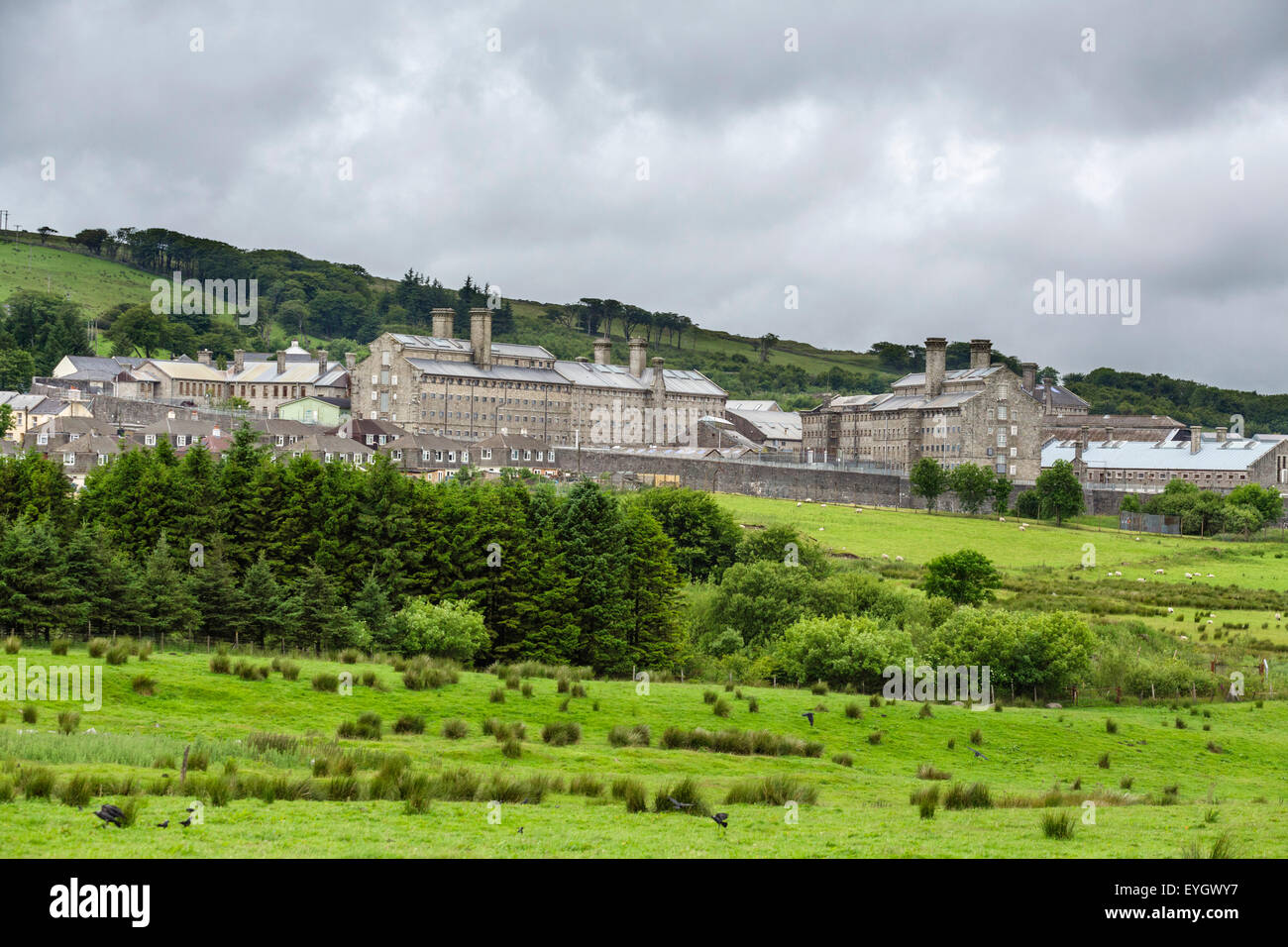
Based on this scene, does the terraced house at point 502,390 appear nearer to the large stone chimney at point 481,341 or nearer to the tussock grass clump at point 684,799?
the large stone chimney at point 481,341

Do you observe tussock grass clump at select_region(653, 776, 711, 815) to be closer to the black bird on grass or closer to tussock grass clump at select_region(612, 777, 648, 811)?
tussock grass clump at select_region(612, 777, 648, 811)

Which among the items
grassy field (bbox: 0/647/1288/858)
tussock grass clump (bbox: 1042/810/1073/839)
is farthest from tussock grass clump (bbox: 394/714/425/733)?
tussock grass clump (bbox: 1042/810/1073/839)

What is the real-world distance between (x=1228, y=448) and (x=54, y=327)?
418ft

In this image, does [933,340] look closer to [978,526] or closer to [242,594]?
[978,526]

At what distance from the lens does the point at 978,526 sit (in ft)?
283

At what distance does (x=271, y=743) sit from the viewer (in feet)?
67.7

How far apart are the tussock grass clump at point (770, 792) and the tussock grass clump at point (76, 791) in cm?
880

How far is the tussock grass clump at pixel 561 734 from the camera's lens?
80.4 ft

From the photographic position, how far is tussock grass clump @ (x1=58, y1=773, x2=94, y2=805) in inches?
593

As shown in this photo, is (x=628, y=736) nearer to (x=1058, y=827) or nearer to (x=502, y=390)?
(x=1058, y=827)

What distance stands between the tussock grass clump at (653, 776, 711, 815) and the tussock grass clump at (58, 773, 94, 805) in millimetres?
7506

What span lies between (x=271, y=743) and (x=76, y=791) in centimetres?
550

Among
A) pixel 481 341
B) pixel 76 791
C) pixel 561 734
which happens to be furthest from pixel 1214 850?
pixel 481 341
